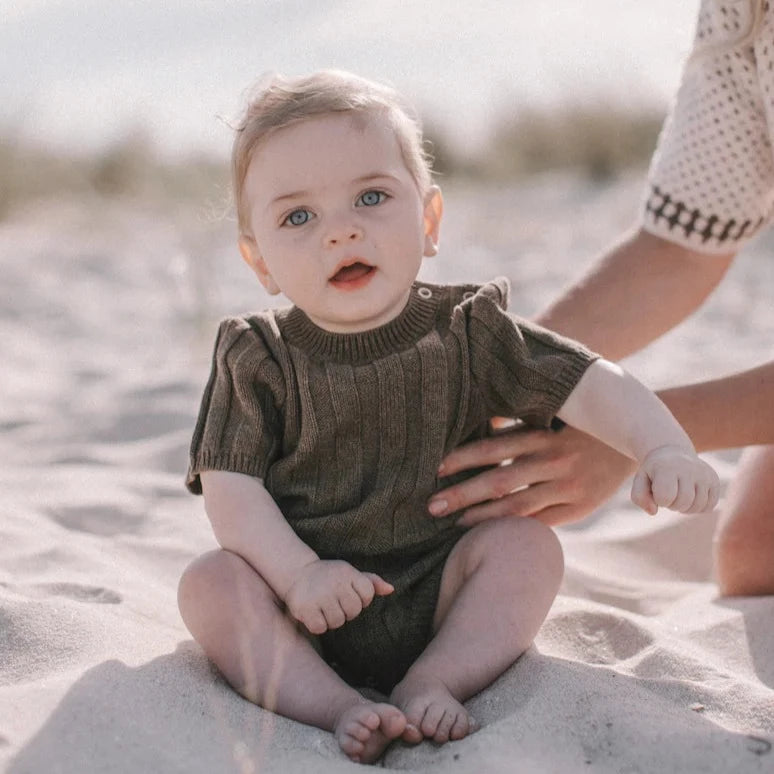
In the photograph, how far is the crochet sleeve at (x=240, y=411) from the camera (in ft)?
6.40

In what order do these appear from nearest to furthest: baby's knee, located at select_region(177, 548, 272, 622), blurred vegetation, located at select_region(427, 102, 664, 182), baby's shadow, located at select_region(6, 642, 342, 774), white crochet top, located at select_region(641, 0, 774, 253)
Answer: baby's shadow, located at select_region(6, 642, 342, 774)
baby's knee, located at select_region(177, 548, 272, 622)
white crochet top, located at select_region(641, 0, 774, 253)
blurred vegetation, located at select_region(427, 102, 664, 182)

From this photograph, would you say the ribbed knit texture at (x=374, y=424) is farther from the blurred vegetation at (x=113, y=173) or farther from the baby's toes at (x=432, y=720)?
the blurred vegetation at (x=113, y=173)

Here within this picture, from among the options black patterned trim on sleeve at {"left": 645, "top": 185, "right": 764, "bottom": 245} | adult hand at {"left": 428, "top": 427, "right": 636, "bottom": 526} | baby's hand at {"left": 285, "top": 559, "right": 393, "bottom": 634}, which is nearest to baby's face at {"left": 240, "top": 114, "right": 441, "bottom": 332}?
adult hand at {"left": 428, "top": 427, "right": 636, "bottom": 526}

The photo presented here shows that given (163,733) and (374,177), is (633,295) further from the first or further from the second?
(163,733)

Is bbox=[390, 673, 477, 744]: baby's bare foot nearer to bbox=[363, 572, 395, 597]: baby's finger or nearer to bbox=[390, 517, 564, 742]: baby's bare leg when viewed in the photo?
bbox=[390, 517, 564, 742]: baby's bare leg

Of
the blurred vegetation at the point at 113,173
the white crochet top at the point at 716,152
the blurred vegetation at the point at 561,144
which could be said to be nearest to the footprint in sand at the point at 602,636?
the white crochet top at the point at 716,152

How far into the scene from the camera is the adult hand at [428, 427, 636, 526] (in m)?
2.04

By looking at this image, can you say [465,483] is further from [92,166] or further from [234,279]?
[92,166]

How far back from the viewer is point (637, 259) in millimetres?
2730

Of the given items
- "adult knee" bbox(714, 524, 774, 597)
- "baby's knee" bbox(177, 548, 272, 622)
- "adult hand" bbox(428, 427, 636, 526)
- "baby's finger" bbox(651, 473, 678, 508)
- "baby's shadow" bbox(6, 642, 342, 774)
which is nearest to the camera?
"baby's shadow" bbox(6, 642, 342, 774)

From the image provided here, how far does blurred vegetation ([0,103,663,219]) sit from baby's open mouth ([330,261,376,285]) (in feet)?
20.3

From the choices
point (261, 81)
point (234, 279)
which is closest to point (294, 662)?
point (261, 81)

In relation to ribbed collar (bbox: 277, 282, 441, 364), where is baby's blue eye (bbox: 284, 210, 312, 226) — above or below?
above

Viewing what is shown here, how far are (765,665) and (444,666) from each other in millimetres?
684
